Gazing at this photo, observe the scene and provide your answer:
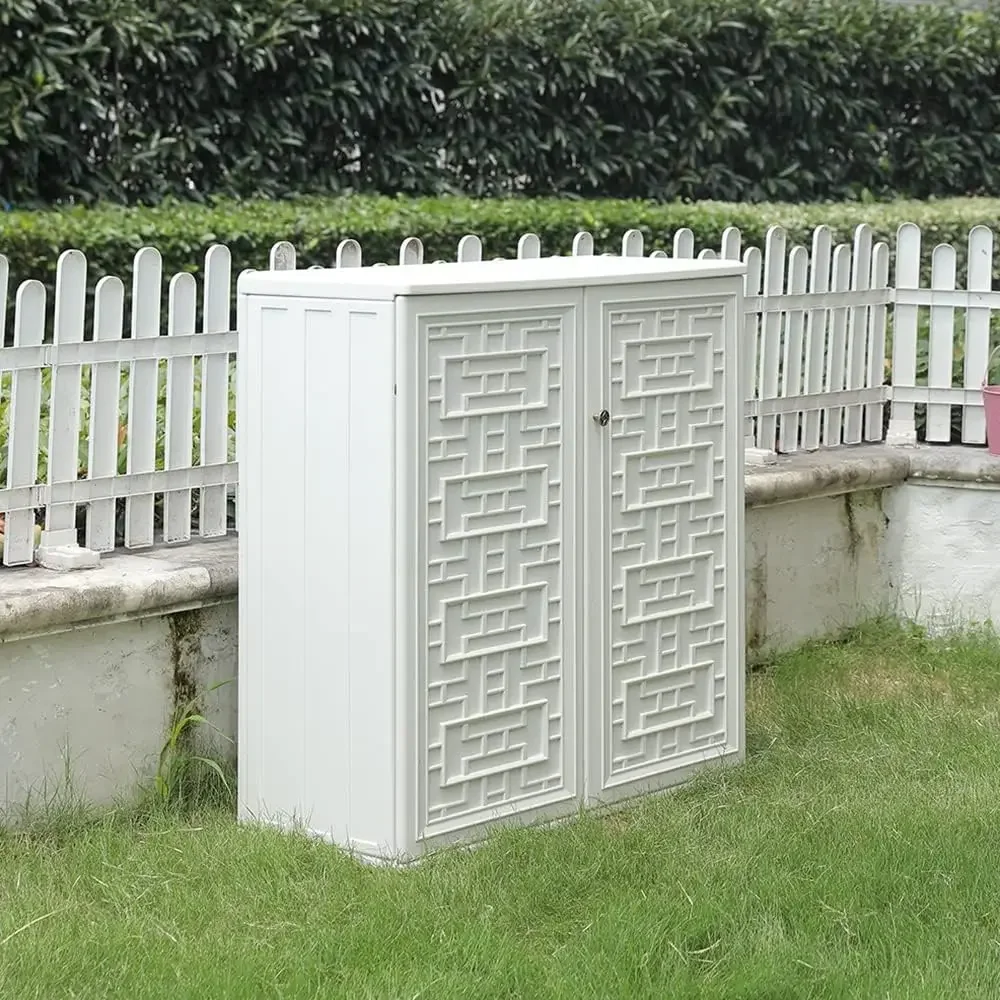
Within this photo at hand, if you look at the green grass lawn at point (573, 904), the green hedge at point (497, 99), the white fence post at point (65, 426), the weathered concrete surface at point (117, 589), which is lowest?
the green grass lawn at point (573, 904)

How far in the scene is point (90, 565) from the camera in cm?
484

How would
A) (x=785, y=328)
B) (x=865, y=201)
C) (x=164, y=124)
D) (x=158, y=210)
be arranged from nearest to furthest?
1. (x=785, y=328)
2. (x=158, y=210)
3. (x=164, y=124)
4. (x=865, y=201)

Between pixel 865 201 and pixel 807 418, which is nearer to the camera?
pixel 807 418

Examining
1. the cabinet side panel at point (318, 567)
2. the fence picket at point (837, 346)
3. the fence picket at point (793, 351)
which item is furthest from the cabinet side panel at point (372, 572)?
the fence picket at point (837, 346)

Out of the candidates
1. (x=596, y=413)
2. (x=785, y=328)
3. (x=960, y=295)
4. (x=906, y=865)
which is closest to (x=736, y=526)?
(x=596, y=413)

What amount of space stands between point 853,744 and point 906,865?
3.76ft

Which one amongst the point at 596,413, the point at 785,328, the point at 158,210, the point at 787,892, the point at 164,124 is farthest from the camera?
the point at 164,124

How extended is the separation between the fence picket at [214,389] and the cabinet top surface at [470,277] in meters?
0.49

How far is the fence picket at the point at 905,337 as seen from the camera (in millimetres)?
6984

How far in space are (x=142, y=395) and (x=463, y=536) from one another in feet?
3.42

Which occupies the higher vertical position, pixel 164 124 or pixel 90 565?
pixel 164 124

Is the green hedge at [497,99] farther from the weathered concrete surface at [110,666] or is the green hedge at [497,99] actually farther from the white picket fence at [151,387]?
the weathered concrete surface at [110,666]

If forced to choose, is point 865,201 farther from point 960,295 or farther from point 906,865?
point 906,865

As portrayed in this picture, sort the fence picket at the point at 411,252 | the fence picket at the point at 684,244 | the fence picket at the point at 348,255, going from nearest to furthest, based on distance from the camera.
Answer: the fence picket at the point at 348,255 < the fence picket at the point at 411,252 < the fence picket at the point at 684,244
